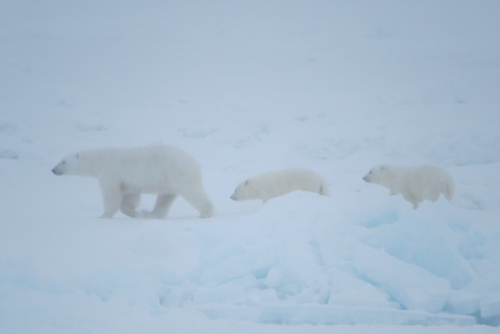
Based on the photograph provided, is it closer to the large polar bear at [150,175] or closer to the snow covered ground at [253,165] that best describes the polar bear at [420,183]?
the snow covered ground at [253,165]

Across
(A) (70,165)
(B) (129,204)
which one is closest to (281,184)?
(B) (129,204)

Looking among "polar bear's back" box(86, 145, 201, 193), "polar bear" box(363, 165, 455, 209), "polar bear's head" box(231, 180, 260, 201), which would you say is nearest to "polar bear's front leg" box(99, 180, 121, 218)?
"polar bear's back" box(86, 145, 201, 193)

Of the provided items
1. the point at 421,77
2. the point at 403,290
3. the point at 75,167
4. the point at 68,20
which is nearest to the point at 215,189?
the point at 75,167

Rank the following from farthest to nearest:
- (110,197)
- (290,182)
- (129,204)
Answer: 1. (290,182)
2. (129,204)
3. (110,197)

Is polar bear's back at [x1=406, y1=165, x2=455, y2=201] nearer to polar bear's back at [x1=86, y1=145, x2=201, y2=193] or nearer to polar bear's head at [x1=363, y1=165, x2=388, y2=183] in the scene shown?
polar bear's head at [x1=363, y1=165, x2=388, y2=183]

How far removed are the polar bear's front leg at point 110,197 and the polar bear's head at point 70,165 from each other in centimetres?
61

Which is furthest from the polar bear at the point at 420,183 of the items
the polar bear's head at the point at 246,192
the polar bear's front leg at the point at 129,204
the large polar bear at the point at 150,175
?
the polar bear's front leg at the point at 129,204

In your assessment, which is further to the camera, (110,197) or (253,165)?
(253,165)

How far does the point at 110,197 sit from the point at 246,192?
220 cm

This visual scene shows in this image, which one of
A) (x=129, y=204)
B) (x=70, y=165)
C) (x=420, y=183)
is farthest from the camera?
(x=420, y=183)

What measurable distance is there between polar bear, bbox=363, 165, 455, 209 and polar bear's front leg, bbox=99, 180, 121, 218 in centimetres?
349

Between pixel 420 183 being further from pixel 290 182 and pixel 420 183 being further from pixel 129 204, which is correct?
pixel 129 204

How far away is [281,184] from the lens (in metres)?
5.74

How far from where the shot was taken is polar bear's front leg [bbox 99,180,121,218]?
4574mm
